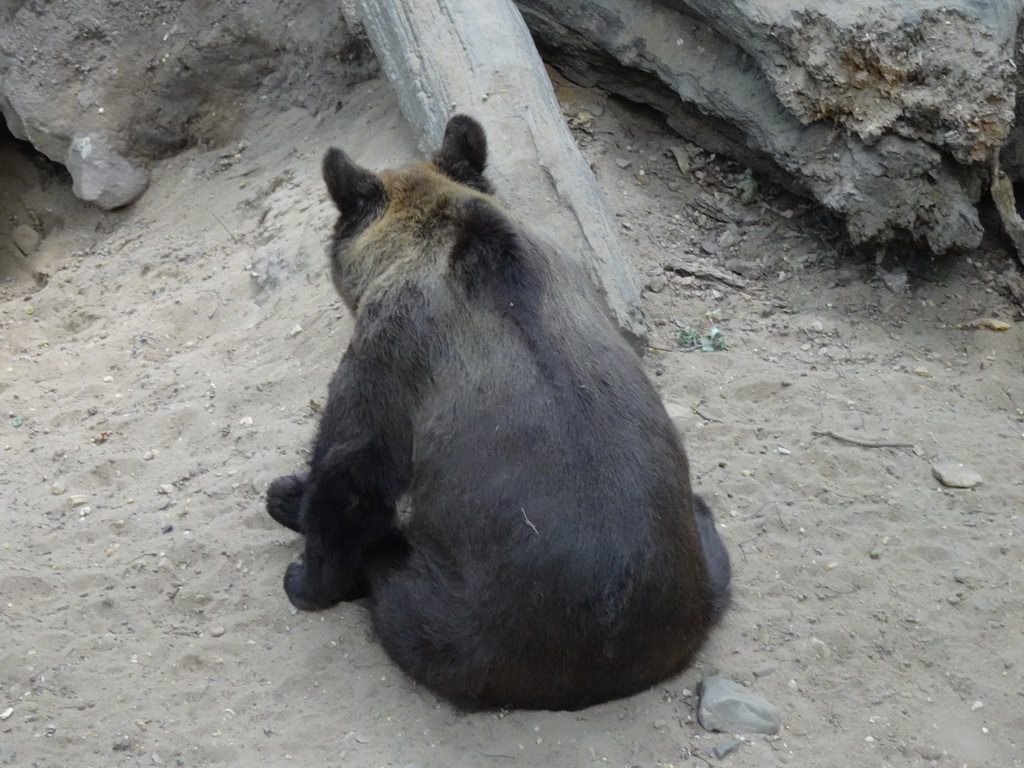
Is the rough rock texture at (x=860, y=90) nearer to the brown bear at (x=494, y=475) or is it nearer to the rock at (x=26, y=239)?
the brown bear at (x=494, y=475)

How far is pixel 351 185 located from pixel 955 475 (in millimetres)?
3777

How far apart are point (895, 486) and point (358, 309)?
323cm

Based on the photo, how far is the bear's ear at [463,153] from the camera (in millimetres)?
5184

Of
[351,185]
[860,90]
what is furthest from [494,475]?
[860,90]

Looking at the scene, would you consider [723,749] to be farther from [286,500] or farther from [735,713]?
[286,500]

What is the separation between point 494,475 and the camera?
413cm

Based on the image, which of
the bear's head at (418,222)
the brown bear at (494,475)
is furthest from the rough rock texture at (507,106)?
the brown bear at (494,475)

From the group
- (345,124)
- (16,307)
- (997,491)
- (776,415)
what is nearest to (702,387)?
(776,415)

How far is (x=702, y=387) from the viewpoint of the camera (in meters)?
6.34

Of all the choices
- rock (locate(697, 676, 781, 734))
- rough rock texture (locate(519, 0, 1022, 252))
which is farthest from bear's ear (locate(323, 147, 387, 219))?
rough rock texture (locate(519, 0, 1022, 252))

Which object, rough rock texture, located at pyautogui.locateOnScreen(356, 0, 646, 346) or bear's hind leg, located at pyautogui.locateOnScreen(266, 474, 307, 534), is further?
rough rock texture, located at pyautogui.locateOnScreen(356, 0, 646, 346)

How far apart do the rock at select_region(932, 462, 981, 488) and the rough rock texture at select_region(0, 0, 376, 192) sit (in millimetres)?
6604

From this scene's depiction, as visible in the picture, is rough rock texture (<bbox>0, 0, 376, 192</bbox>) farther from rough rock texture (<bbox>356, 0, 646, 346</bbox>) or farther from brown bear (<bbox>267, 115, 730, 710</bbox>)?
brown bear (<bbox>267, 115, 730, 710</bbox>)

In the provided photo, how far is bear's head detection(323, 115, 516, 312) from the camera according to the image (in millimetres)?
4422
